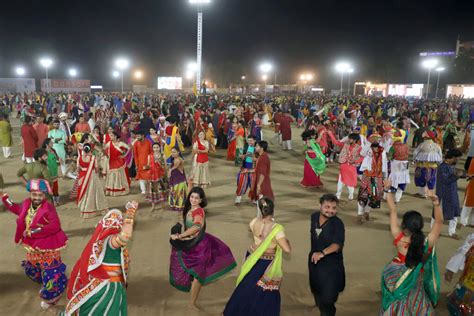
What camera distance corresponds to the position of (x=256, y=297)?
346cm

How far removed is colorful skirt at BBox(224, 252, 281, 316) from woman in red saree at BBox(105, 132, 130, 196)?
538 cm

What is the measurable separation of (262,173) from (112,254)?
3.97 meters

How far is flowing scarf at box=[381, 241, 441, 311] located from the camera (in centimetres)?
318

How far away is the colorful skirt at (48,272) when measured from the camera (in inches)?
156

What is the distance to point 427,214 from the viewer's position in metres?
7.68

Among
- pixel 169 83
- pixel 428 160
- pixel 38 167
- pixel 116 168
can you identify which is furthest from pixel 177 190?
pixel 169 83

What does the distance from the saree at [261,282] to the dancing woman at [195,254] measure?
586mm

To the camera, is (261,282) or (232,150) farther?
(232,150)

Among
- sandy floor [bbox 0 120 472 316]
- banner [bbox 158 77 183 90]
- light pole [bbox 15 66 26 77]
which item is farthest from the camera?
banner [bbox 158 77 183 90]

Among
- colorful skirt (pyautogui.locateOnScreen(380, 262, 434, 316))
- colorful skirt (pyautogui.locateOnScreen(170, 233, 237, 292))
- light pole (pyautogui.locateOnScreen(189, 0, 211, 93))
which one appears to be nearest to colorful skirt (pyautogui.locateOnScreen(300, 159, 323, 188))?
colorful skirt (pyautogui.locateOnScreen(170, 233, 237, 292))

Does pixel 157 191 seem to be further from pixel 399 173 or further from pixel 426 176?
pixel 426 176

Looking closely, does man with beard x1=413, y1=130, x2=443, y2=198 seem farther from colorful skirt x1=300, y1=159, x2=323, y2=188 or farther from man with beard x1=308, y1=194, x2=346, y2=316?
man with beard x1=308, y1=194, x2=346, y2=316

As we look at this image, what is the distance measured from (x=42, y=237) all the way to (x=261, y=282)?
2249mm

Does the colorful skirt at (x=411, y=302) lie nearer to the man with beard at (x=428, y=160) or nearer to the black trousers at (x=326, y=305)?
the black trousers at (x=326, y=305)
